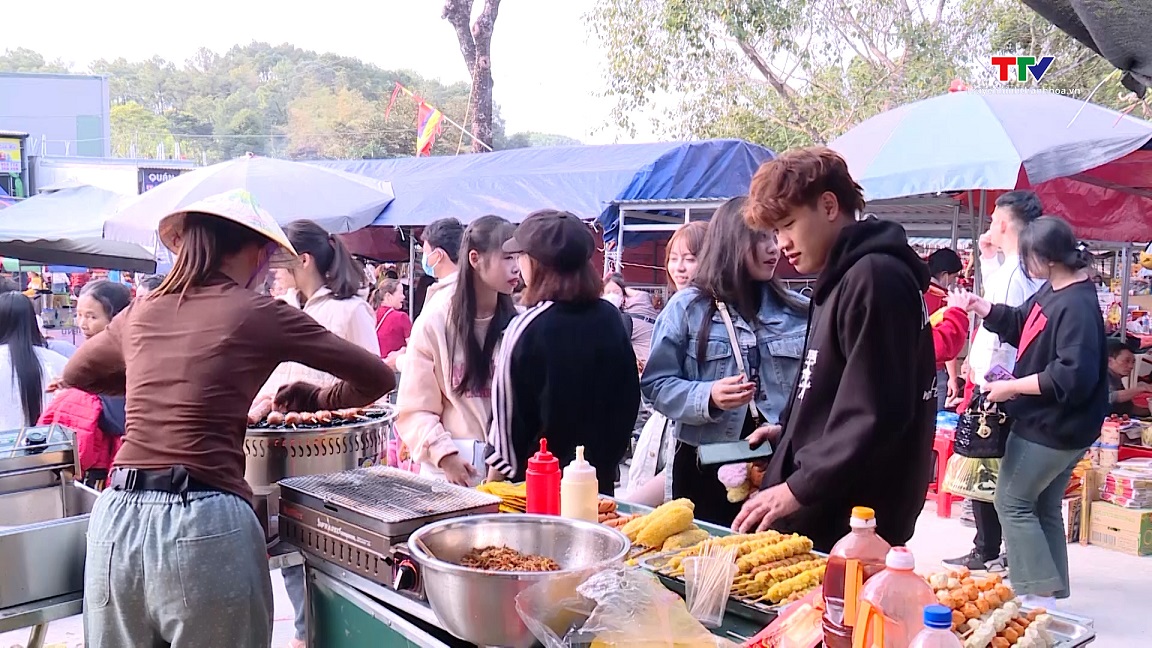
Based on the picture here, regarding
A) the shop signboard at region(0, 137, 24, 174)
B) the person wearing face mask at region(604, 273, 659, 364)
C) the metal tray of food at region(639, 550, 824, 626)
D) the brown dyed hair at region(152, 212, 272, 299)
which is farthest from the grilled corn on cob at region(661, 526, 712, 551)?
the shop signboard at region(0, 137, 24, 174)

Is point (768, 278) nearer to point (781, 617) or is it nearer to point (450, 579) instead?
point (781, 617)

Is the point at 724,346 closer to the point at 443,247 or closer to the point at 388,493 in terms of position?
the point at 388,493

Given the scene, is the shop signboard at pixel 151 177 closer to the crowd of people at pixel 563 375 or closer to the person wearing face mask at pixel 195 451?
the crowd of people at pixel 563 375

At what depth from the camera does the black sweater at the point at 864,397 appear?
2.05 metres

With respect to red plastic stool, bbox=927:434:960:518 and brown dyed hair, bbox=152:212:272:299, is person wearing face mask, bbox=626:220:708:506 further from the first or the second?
red plastic stool, bbox=927:434:960:518

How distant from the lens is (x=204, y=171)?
23.4 ft

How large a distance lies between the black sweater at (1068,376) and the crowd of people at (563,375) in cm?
1

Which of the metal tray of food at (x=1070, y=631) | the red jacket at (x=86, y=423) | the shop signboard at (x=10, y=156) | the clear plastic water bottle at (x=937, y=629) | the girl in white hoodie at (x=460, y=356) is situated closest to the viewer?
the clear plastic water bottle at (x=937, y=629)

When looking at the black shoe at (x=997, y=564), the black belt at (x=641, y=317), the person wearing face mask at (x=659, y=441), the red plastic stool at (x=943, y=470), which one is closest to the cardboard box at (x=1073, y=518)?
the red plastic stool at (x=943, y=470)

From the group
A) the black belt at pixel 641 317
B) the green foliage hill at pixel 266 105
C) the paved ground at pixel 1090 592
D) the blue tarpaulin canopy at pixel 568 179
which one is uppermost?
the green foliage hill at pixel 266 105

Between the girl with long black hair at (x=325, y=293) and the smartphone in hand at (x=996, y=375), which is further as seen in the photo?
the smartphone in hand at (x=996, y=375)

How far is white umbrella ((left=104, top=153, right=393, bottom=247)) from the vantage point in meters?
7.13

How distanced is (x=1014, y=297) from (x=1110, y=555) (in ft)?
6.24

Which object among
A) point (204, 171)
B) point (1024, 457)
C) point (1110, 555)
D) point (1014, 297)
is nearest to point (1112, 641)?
point (1024, 457)
